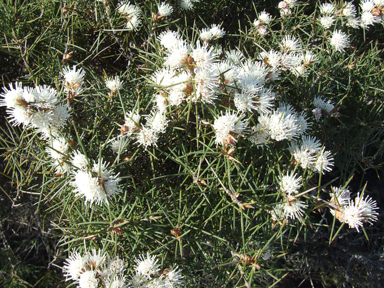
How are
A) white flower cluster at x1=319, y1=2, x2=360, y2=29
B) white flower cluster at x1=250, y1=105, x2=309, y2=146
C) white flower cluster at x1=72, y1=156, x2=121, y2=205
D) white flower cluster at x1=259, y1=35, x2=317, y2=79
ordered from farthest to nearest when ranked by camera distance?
white flower cluster at x1=319, y1=2, x2=360, y2=29, white flower cluster at x1=259, y1=35, x2=317, y2=79, white flower cluster at x1=250, y1=105, x2=309, y2=146, white flower cluster at x1=72, y1=156, x2=121, y2=205

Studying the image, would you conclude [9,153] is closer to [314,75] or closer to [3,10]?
[3,10]

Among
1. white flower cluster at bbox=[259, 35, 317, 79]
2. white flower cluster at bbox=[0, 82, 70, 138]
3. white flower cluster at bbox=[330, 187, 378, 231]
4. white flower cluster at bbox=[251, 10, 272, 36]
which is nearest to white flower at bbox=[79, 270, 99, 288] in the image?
white flower cluster at bbox=[0, 82, 70, 138]

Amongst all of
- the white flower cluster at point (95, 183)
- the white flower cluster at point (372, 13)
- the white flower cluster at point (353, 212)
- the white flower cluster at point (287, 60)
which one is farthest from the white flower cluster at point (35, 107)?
the white flower cluster at point (372, 13)

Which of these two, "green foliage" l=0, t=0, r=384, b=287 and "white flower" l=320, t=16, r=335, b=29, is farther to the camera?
"white flower" l=320, t=16, r=335, b=29

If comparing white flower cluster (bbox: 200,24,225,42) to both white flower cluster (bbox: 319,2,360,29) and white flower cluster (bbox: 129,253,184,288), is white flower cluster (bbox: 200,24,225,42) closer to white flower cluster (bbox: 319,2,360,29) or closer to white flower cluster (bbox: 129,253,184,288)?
white flower cluster (bbox: 319,2,360,29)

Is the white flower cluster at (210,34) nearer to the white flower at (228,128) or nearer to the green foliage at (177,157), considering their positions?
the green foliage at (177,157)

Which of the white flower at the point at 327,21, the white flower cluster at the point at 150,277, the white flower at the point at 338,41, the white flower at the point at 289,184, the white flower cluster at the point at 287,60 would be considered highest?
the white flower at the point at 327,21

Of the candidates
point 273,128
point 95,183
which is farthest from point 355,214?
point 95,183

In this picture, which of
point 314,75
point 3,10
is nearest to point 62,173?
point 3,10
